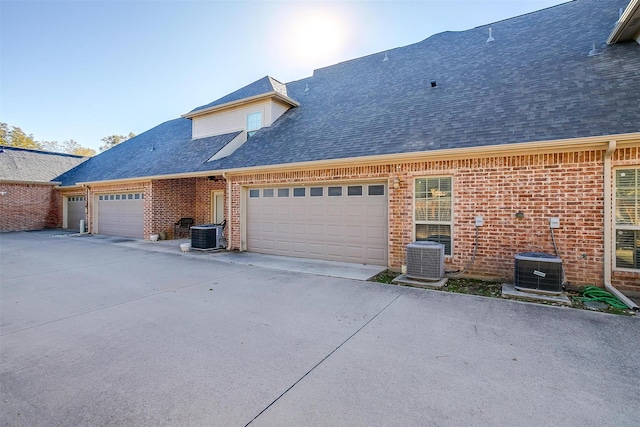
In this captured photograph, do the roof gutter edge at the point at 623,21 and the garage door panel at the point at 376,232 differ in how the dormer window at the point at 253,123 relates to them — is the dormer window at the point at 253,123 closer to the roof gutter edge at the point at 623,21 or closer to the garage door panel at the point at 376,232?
the garage door panel at the point at 376,232

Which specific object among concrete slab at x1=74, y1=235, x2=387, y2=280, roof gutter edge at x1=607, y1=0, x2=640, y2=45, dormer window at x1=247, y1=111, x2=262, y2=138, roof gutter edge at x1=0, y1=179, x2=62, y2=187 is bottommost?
concrete slab at x1=74, y1=235, x2=387, y2=280

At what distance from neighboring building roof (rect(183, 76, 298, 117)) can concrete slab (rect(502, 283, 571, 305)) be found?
9.85 metres

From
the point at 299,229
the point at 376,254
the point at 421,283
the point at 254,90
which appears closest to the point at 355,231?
the point at 376,254

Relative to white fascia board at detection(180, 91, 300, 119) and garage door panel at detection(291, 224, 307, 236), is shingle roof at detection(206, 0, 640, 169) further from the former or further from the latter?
garage door panel at detection(291, 224, 307, 236)

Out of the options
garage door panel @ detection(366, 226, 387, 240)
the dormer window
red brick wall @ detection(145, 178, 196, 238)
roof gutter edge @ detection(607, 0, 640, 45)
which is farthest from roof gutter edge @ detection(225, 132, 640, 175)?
red brick wall @ detection(145, 178, 196, 238)

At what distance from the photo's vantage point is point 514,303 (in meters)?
4.98

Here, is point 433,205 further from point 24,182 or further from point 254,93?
point 24,182

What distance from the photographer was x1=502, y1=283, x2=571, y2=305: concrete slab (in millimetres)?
Answer: 4961

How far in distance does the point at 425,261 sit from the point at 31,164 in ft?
82.6

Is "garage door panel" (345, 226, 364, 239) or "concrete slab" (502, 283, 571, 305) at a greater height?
"garage door panel" (345, 226, 364, 239)

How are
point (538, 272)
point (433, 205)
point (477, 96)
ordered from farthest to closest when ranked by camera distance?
point (477, 96) → point (433, 205) → point (538, 272)

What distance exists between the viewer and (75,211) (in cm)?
1880

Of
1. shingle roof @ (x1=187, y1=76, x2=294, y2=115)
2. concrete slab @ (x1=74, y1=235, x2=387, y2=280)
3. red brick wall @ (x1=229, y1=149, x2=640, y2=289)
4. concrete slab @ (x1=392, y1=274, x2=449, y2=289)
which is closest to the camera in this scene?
red brick wall @ (x1=229, y1=149, x2=640, y2=289)

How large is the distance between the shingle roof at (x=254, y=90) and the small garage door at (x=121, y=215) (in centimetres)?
518
